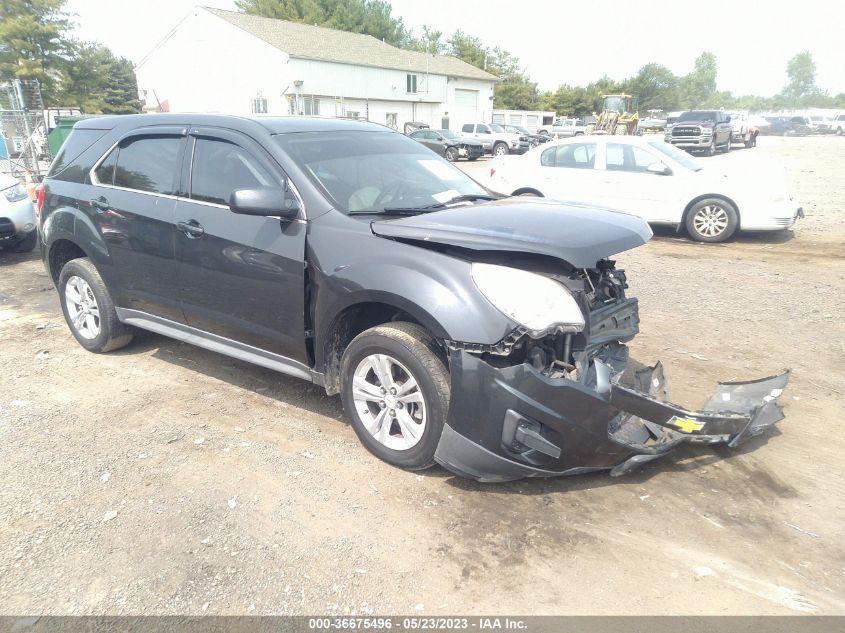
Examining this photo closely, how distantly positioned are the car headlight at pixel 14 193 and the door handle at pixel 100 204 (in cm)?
520

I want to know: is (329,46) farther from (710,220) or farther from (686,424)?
(686,424)

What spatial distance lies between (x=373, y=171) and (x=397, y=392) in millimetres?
1548

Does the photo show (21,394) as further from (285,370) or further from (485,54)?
(485,54)

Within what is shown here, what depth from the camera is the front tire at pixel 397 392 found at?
321 centimetres

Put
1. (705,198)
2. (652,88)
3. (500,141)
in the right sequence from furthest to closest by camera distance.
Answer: (652,88) < (500,141) < (705,198)

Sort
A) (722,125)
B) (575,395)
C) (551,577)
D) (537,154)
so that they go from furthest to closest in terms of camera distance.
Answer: (722,125), (537,154), (575,395), (551,577)

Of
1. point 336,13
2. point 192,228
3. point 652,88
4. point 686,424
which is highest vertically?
point 336,13

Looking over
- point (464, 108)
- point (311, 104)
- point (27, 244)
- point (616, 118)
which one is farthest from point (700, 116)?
point (27, 244)

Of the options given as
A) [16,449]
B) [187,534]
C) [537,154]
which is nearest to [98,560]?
[187,534]

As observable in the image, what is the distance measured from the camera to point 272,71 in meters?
38.4

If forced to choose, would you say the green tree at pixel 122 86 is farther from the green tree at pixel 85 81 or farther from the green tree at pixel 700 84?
the green tree at pixel 700 84

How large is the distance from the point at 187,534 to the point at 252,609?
2.15ft

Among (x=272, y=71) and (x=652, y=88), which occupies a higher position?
(x=652, y=88)

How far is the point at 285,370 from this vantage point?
12.9 feet
